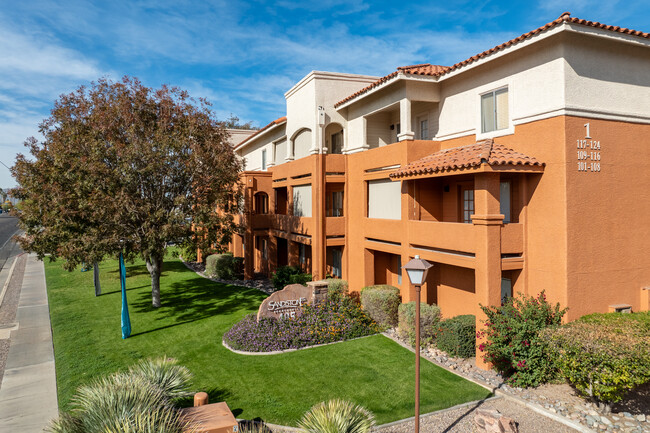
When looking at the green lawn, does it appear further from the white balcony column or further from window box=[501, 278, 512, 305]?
the white balcony column

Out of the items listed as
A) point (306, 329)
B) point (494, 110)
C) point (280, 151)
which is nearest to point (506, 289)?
point (494, 110)

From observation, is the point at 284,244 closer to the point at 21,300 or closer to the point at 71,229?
the point at 71,229

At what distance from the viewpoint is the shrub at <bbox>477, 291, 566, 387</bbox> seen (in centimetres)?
1055

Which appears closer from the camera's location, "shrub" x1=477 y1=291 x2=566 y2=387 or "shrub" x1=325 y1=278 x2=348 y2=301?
"shrub" x1=477 y1=291 x2=566 y2=387

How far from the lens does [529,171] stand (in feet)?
38.4

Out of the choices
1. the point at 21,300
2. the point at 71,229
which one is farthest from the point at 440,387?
the point at 21,300

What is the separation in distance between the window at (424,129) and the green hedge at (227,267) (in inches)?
623

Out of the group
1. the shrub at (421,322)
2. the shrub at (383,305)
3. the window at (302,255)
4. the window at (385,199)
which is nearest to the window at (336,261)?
the window at (302,255)

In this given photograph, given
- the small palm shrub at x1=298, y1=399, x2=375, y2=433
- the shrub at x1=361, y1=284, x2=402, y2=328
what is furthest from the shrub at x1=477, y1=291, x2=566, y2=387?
the small palm shrub at x1=298, y1=399, x2=375, y2=433

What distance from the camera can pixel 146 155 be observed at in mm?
16250

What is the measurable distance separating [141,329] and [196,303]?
13.6 feet

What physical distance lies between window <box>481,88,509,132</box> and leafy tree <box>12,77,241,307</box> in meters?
11.1

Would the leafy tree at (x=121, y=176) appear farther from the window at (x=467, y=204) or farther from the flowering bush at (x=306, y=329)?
the window at (x=467, y=204)

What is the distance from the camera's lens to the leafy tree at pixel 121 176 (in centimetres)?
1597
